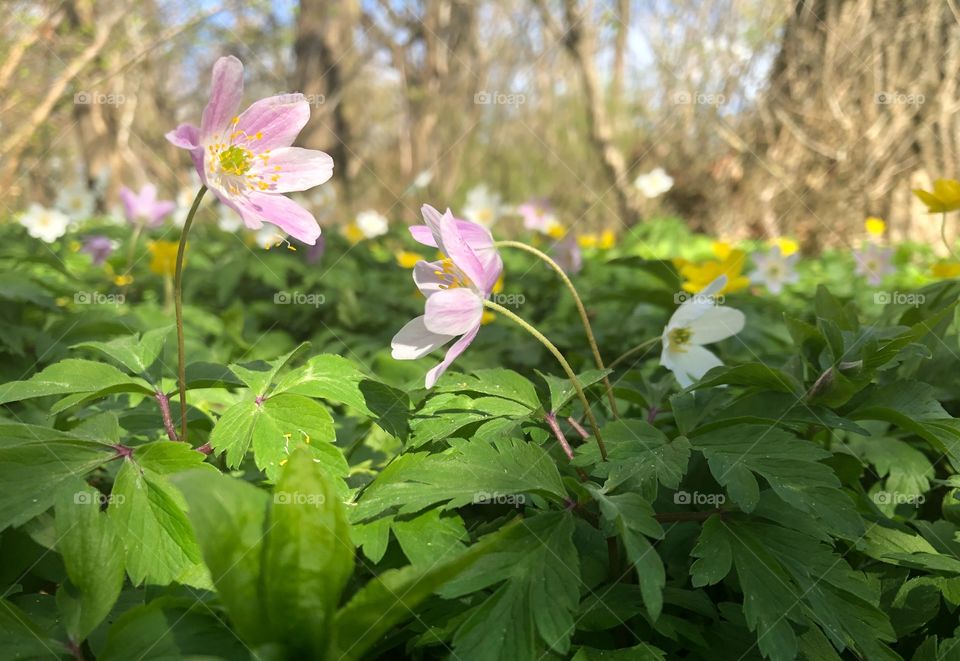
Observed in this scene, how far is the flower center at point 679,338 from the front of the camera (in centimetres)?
158

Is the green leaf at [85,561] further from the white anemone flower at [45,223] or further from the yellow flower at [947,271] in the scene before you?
the white anemone flower at [45,223]

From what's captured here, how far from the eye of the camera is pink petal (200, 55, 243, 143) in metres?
1.15

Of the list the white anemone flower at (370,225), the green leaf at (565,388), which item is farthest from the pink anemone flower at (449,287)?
the white anemone flower at (370,225)

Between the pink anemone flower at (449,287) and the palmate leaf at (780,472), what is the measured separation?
0.41 m

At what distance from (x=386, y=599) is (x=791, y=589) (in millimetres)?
535

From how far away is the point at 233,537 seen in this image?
2.76 ft

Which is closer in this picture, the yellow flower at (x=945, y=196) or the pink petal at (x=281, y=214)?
the pink petal at (x=281, y=214)

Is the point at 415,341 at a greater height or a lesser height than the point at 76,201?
greater

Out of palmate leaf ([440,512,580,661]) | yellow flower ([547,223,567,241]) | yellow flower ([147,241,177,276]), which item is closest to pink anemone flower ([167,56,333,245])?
palmate leaf ([440,512,580,661])
